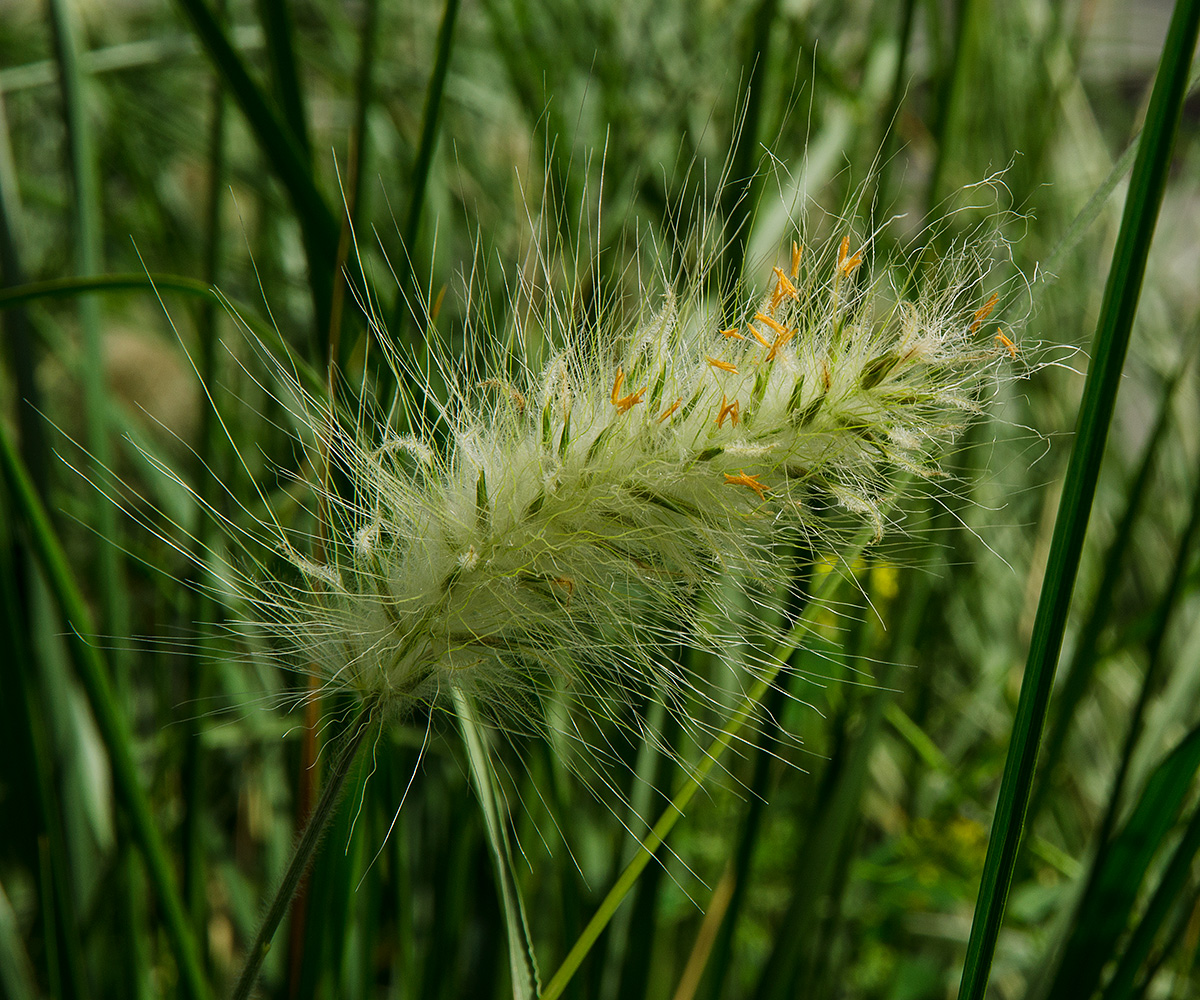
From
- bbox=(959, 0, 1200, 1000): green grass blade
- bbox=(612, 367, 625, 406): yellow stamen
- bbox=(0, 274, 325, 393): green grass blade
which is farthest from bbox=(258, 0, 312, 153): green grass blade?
bbox=(959, 0, 1200, 1000): green grass blade

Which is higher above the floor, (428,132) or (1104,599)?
(428,132)

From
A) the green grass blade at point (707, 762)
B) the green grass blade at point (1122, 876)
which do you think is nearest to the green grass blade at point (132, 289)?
the green grass blade at point (707, 762)

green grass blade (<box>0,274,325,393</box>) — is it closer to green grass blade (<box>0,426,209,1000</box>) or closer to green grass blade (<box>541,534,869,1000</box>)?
green grass blade (<box>0,426,209,1000</box>)

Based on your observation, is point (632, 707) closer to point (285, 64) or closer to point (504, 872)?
point (504, 872)

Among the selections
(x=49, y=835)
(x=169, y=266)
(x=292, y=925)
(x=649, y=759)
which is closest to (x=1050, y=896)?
(x=649, y=759)

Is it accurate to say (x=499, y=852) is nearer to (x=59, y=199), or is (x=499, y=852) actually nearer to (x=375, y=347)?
(x=375, y=347)

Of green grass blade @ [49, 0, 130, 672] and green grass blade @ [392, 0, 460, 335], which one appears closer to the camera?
green grass blade @ [392, 0, 460, 335]

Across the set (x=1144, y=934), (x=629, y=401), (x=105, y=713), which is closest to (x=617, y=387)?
(x=629, y=401)
